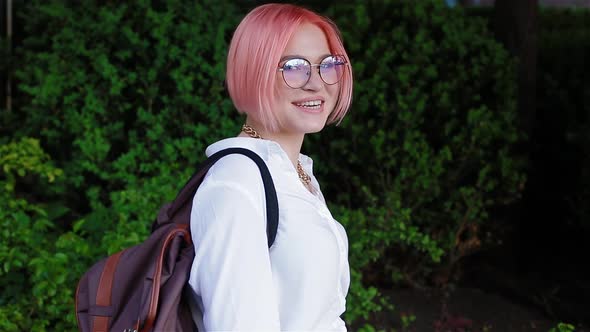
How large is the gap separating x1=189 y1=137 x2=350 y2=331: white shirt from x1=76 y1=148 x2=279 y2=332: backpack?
33mm

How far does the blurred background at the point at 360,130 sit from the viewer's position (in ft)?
15.3

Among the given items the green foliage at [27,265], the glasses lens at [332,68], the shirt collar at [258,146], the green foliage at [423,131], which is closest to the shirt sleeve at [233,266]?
the shirt collar at [258,146]

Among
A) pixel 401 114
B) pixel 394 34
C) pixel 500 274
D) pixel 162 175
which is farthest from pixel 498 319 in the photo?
pixel 162 175

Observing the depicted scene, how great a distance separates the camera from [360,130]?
4.84 m

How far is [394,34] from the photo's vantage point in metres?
4.98

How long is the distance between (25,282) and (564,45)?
4.58m

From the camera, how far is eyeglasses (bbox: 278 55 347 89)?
1.97 m

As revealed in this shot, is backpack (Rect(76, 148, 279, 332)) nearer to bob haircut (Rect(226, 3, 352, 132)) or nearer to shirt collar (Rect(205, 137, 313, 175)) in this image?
shirt collar (Rect(205, 137, 313, 175))

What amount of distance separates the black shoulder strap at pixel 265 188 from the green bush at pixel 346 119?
2.48m

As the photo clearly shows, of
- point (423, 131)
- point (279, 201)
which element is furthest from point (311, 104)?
point (423, 131)

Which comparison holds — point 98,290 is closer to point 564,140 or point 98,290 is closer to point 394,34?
point 394,34

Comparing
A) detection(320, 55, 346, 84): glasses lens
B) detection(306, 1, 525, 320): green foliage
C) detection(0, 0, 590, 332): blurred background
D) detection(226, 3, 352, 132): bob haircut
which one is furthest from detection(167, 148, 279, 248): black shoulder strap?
detection(306, 1, 525, 320): green foliage

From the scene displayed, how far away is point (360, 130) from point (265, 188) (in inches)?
122

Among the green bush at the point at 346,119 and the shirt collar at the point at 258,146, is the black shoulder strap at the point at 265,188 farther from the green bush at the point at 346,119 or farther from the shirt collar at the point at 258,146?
the green bush at the point at 346,119
